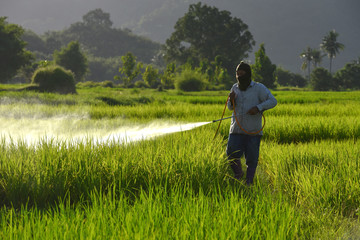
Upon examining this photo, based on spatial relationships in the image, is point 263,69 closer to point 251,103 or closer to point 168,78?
point 168,78

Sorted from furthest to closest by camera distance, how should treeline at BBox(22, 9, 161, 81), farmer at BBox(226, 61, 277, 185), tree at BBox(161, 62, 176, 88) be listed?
1. treeline at BBox(22, 9, 161, 81)
2. tree at BBox(161, 62, 176, 88)
3. farmer at BBox(226, 61, 277, 185)

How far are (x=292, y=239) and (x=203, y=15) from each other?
63.3 metres

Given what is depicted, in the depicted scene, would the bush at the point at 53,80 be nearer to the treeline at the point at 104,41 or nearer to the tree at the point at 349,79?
the tree at the point at 349,79

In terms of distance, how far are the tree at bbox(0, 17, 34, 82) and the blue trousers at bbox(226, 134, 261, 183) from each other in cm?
3742

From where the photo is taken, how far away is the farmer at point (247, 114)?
3828 mm

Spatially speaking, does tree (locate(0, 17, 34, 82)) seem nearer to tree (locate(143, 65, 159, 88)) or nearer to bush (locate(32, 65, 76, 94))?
tree (locate(143, 65, 159, 88))

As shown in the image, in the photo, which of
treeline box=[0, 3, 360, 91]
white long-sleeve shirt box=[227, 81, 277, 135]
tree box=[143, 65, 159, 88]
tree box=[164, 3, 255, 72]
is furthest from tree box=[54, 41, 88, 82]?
white long-sleeve shirt box=[227, 81, 277, 135]

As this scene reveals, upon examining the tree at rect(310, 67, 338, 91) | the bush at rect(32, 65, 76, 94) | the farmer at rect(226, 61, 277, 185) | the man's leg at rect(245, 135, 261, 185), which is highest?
the tree at rect(310, 67, 338, 91)

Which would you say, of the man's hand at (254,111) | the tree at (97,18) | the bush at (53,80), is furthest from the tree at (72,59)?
the tree at (97,18)

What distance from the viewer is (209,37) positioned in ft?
200

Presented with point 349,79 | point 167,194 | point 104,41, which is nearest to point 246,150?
point 167,194

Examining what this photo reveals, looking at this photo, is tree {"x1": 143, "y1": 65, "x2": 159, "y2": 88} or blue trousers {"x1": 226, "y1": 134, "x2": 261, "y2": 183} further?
tree {"x1": 143, "y1": 65, "x2": 159, "y2": 88}

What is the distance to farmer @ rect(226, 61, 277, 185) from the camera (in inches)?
151

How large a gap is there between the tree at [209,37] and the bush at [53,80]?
40872mm
